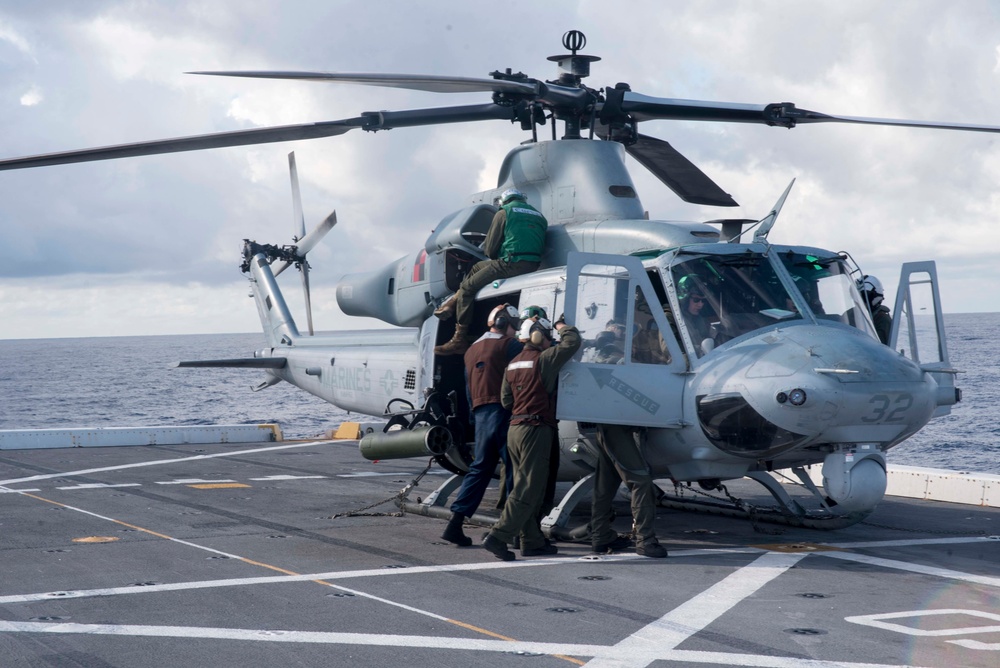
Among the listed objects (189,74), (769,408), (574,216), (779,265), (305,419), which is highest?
(189,74)

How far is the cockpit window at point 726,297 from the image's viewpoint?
8727mm

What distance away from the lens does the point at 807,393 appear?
25.9ft

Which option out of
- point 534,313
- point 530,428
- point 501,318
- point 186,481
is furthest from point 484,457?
point 186,481

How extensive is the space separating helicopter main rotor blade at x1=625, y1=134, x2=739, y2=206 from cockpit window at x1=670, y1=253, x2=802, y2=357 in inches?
122

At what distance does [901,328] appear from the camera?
32.7 feet

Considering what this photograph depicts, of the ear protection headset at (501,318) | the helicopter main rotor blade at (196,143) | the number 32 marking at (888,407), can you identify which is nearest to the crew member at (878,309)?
the number 32 marking at (888,407)

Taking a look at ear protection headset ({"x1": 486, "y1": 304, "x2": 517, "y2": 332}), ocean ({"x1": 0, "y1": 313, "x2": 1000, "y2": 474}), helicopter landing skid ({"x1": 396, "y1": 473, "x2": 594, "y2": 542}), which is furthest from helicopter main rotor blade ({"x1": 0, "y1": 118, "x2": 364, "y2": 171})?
ocean ({"x1": 0, "y1": 313, "x2": 1000, "y2": 474})

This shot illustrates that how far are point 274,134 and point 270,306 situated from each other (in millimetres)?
8898

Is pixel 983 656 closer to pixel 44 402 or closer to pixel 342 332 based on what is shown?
pixel 342 332

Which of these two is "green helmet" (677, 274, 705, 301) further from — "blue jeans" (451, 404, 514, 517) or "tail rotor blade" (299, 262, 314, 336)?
"tail rotor blade" (299, 262, 314, 336)

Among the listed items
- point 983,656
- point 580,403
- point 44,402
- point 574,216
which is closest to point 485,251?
point 574,216

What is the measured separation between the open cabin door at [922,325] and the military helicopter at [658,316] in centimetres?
2

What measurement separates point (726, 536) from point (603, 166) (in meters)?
4.01

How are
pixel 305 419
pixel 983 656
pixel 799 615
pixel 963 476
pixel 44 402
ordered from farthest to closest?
pixel 44 402
pixel 305 419
pixel 963 476
pixel 799 615
pixel 983 656
